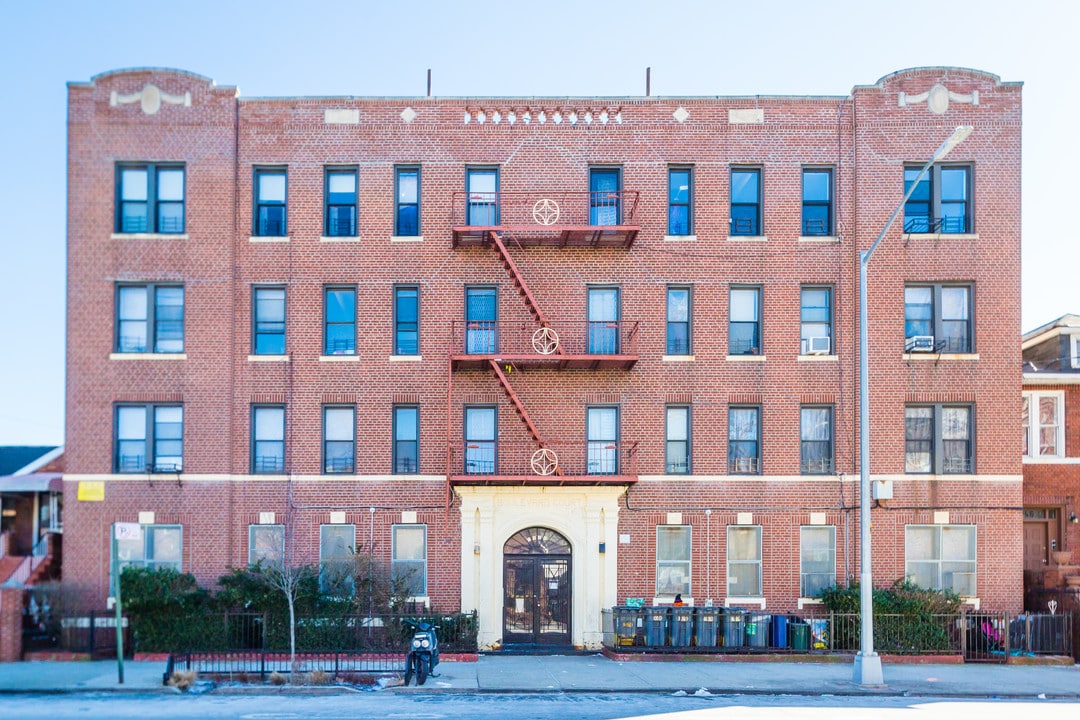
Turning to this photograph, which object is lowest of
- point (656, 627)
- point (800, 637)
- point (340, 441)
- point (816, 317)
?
point (800, 637)

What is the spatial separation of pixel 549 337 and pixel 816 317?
7.15 meters

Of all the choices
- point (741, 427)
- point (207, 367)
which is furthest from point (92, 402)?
point (741, 427)

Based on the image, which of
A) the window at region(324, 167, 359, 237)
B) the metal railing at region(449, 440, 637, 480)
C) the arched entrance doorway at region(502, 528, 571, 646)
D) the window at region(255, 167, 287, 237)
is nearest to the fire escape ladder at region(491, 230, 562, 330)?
the metal railing at region(449, 440, 637, 480)

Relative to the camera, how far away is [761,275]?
29.3 meters

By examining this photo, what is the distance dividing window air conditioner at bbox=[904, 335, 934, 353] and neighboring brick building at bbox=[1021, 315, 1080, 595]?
12.5 ft

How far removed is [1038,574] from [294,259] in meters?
21.5

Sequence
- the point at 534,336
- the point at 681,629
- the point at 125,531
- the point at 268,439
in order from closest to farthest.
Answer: the point at 125,531 < the point at 681,629 < the point at 534,336 < the point at 268,439

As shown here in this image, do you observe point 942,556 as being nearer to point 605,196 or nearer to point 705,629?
point 705,629

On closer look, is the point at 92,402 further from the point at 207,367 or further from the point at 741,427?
the point at 741,427

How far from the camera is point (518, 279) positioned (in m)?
28.3

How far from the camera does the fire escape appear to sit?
1114 inches

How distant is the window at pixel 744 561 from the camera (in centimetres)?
2873

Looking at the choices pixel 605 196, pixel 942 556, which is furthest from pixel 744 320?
pixel 942 556

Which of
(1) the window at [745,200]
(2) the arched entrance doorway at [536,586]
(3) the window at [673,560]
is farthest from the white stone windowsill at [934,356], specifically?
(2) the arched entrance doorway at [536,586]
